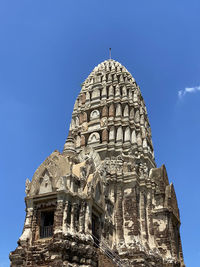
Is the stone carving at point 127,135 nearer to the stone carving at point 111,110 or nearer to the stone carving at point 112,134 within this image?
the stone carving at point 112,134

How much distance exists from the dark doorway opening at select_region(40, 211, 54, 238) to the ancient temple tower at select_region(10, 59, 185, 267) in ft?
0.21

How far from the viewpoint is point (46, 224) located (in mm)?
21922

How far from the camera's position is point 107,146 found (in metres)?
29.7

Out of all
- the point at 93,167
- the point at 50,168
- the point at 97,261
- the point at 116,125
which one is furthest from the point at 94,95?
the point at 97,261

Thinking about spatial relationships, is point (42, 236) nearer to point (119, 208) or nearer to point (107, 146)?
point (119, 208)

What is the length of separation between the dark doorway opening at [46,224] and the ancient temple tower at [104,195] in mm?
63

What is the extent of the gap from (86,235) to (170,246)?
8.10m

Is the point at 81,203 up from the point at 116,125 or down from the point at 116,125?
down

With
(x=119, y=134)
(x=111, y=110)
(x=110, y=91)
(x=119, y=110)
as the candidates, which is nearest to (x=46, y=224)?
(x=119, y=134)

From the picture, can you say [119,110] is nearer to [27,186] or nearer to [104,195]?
[104,195]

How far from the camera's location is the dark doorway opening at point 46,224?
69.0 feet

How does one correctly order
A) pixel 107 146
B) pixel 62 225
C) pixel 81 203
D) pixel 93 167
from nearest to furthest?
pixel 62 225 → pixel 81 203 → pixel 93 167 → pixel 107 146

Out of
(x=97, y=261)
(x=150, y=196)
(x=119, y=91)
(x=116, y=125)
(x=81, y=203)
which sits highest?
(x=119, y=91)

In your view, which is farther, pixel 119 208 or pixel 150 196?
pixel 150 196
